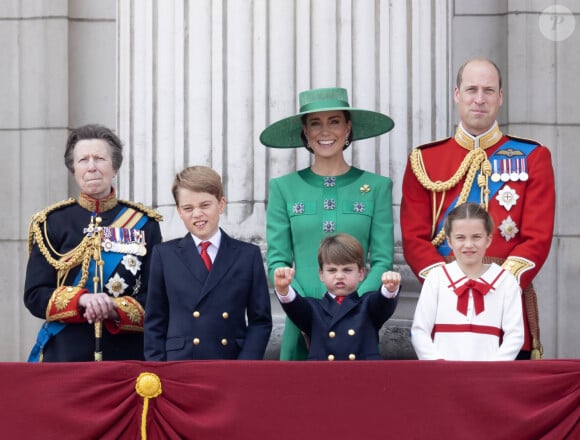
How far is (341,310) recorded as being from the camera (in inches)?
219

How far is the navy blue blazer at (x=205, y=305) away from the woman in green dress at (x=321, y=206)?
0.32m

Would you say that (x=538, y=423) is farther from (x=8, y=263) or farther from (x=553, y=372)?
(x=8, y=263)

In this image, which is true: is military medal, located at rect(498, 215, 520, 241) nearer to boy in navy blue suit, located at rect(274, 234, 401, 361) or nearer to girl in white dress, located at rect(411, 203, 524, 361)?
girl in white dress, located at rect(411, 203, 524, 361)

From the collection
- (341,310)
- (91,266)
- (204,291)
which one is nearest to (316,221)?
(341,310)

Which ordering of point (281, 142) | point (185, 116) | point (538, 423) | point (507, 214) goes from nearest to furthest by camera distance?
point (538, 423)
point (507, 214)
point (281, 142)
point (185, 116)

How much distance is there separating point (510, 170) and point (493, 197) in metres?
0.13

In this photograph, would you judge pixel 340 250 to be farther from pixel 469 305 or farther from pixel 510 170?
pixel 510 170

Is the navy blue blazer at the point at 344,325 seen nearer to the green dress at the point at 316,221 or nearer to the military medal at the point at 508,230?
the green dress at the point at 316,221

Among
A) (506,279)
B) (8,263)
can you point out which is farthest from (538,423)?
(8,263)

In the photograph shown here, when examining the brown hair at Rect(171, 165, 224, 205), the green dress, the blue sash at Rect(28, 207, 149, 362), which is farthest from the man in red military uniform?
the blue sash at Rect(28, 207, 149, 362)

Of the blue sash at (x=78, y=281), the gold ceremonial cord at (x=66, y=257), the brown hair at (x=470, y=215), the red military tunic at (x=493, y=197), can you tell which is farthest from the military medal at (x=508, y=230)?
the gold ceremonial cord at (x=66, y=257)

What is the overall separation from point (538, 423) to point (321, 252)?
3.90ft

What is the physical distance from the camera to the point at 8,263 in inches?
334

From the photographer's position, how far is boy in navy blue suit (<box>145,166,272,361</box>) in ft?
18.1
